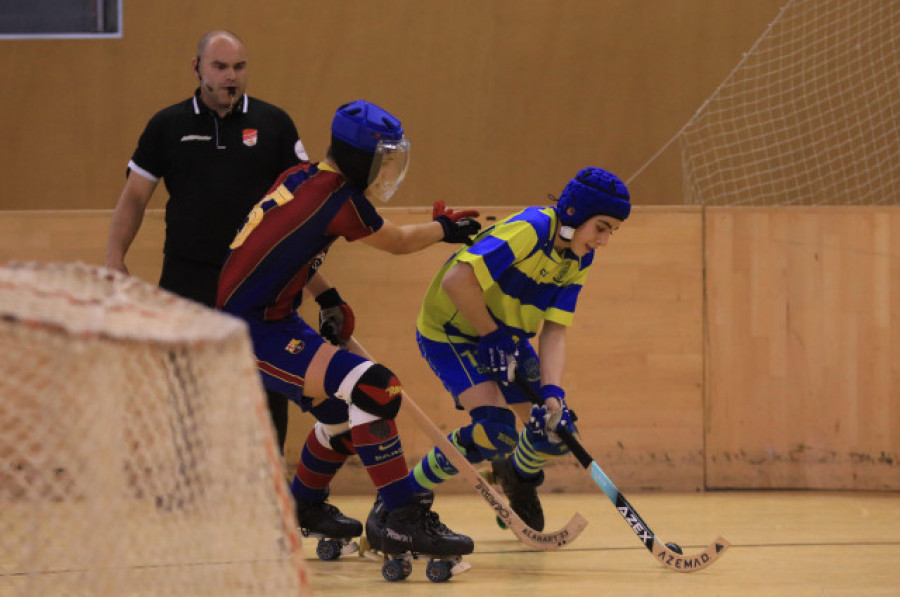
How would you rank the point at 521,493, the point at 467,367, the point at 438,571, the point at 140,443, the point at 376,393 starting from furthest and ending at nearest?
the point at 521,493
the point at 467,367
the point at 438,571
the point at 376,393
the point at 140,443

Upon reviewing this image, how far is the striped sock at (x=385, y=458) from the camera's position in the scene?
3260 millimetres


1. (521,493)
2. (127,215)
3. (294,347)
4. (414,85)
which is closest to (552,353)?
(521,493)

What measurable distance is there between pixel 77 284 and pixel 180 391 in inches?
9.9

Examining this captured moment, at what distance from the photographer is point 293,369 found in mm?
3264

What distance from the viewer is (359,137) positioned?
3238 millimetres

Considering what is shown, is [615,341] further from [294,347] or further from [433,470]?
[294,347]

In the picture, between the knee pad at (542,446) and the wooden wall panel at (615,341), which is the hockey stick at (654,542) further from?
the wooden wall panel at (615,341)

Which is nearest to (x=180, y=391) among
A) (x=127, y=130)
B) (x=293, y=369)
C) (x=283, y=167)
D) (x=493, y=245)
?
(x=293, y=369)

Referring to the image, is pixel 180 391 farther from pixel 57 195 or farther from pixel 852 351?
pixel 57 195

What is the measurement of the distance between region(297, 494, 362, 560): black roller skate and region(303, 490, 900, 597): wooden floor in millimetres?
52

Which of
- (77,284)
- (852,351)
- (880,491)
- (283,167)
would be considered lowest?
(880,491)

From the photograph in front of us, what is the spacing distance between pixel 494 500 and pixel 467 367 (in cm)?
42

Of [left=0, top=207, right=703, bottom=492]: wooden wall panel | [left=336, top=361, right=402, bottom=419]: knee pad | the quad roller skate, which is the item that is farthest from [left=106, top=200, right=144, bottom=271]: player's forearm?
the quad roller skate

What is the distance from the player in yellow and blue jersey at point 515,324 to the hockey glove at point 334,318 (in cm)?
31
